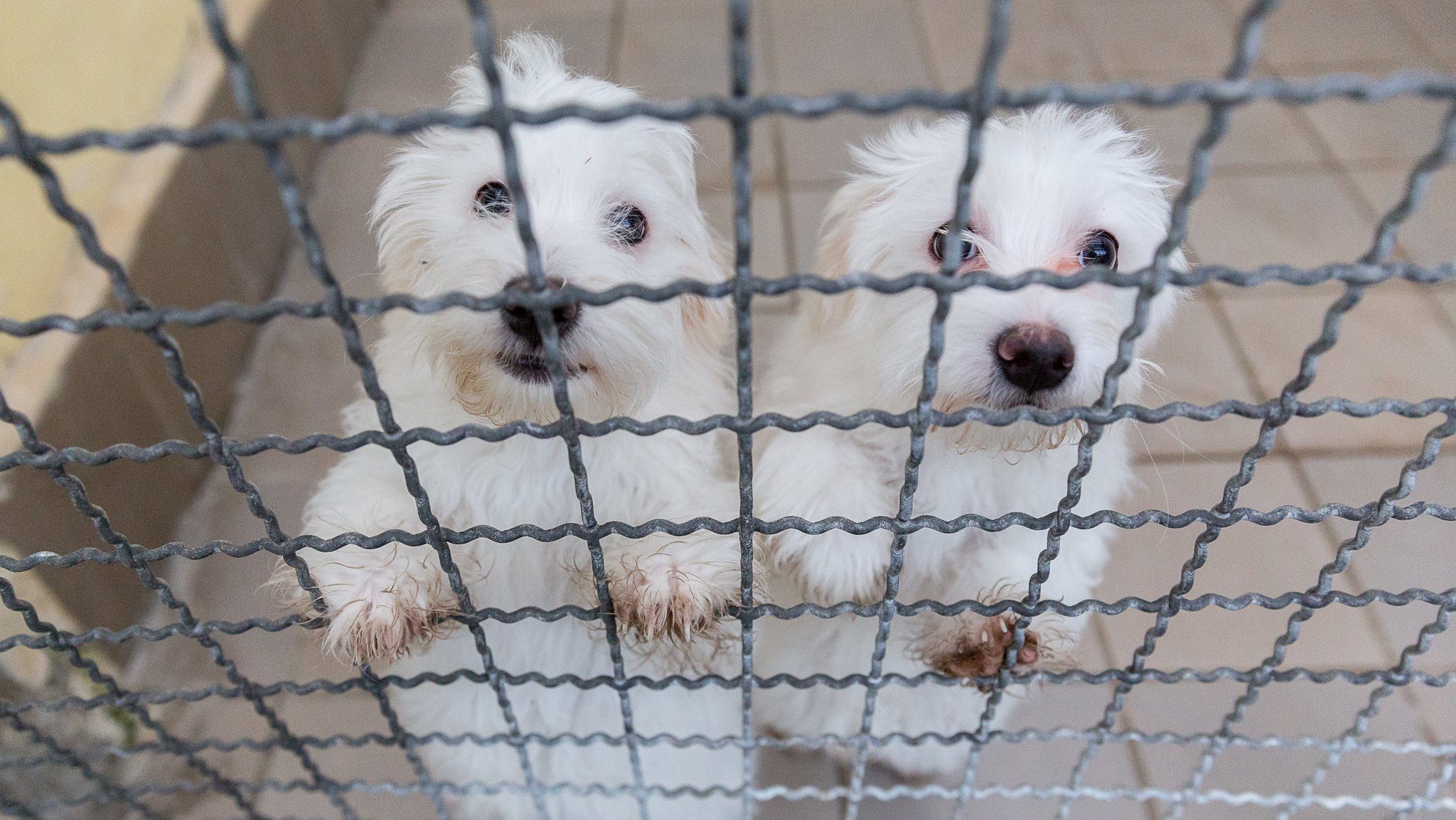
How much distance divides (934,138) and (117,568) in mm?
1674

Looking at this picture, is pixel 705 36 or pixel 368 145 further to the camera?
pixel 705 36

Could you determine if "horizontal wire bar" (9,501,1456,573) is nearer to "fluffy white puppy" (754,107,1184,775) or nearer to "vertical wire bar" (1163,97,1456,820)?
"vertical wire bar" (1163,97,1456,820)

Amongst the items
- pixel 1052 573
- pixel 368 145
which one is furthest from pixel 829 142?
pixel 1052 573

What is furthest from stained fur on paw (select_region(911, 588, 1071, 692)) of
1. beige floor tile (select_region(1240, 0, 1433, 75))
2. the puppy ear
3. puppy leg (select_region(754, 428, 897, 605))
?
beige floor tile (select_region(1240, 0, 1433, 75))

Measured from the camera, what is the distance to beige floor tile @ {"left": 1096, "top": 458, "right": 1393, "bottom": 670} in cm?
184

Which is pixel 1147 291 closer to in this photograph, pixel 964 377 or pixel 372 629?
pixel 964 377

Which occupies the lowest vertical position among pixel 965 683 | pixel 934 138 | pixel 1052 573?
pixel 965 683

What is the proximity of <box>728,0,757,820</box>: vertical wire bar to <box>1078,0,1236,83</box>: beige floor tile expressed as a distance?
9.11 feet

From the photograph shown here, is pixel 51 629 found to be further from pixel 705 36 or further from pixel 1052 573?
pixel 705 36

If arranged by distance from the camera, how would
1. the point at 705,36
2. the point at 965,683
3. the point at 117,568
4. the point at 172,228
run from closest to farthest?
the point at 965,683 → the point at 117,568 → the point at 172,228 → the point at 705,36

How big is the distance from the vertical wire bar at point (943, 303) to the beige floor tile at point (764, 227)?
1.63m

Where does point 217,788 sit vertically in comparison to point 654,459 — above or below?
below

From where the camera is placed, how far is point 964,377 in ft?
3.36

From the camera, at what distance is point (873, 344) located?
120 cm
